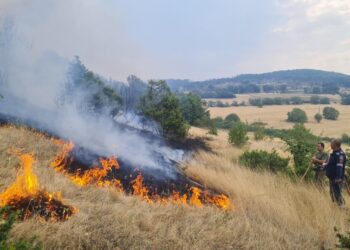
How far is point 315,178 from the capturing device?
8.55 metres

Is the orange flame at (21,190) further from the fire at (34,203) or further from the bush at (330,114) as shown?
the bush at (330,114)

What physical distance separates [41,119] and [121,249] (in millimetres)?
7470

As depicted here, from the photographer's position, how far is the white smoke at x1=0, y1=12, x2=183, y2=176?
10086 mm

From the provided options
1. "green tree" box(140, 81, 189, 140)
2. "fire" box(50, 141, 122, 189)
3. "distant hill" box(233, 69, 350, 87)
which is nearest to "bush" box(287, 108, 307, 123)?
"green tree" box(140, 81, 189, 140)

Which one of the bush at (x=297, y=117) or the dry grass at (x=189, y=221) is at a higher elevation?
the dry grass at (x=189, y=221)

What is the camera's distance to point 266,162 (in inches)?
393

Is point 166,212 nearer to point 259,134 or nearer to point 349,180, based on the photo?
point 349,180

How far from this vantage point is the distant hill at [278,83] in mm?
91688

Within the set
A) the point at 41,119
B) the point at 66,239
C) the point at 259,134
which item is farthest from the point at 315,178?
the point at 259,134

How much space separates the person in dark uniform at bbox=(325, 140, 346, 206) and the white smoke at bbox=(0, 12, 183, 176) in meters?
4.22

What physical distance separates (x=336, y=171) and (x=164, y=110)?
9145mm

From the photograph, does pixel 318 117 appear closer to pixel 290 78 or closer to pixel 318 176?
pixel 318 176

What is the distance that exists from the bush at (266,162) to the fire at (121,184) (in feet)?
10.1

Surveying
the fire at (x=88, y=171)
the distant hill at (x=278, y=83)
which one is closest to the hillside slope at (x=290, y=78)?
the distant hill at (x=278, y=83)
